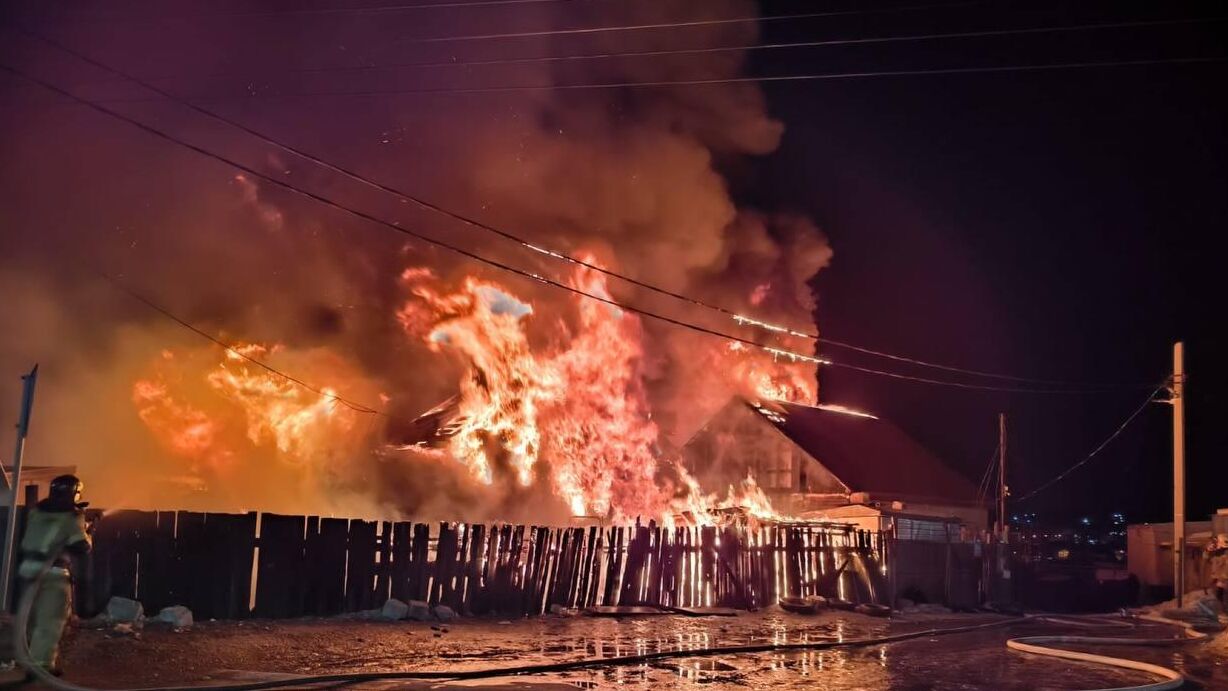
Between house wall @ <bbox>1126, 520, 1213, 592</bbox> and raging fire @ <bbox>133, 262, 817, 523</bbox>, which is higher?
raging fire @ <bbox>133, 262, 817, 523</bbox>

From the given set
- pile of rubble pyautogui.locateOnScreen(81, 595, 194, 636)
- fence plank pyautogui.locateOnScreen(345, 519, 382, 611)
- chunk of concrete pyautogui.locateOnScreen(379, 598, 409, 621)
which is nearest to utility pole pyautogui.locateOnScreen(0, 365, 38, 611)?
pile of rubble pyautogui.locateOnScreen(81, 595, 194, 636)

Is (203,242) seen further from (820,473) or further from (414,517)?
(820,473)

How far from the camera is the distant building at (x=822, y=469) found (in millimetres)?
32656

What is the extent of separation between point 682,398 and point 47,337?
797 inches

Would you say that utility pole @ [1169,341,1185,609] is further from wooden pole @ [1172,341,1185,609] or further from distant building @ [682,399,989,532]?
distant building @ [682,399,989,532]

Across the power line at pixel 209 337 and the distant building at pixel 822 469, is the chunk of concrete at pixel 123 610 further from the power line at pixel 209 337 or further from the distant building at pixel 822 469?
the distant building at pixel 822 469

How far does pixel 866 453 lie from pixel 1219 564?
15453mm

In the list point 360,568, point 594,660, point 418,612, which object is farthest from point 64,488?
point 418,612

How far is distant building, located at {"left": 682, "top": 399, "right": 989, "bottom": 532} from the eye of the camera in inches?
1286

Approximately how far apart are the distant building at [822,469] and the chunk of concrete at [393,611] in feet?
61.8

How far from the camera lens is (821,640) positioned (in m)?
15.6

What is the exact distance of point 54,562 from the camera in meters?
8.90

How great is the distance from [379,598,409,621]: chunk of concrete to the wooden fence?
27 centimetres

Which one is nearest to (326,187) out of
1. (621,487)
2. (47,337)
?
(47,337)
